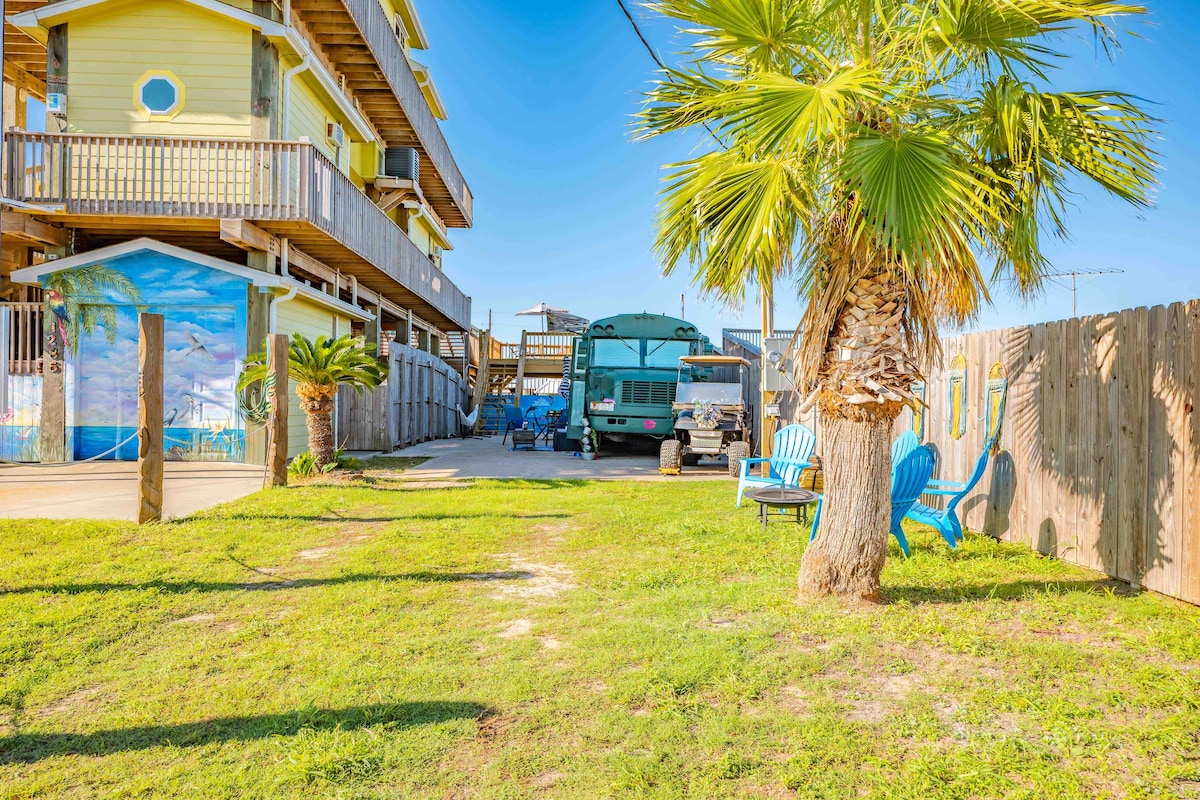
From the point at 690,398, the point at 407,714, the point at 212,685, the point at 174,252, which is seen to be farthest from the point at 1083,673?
the point at 174,252

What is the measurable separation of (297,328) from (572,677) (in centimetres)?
1187

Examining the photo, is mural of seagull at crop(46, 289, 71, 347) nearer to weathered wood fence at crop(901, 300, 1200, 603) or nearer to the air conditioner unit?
the air conditioner unit

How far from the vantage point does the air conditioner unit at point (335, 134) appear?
50.9 ft

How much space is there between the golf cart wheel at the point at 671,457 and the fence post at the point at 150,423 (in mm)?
7650

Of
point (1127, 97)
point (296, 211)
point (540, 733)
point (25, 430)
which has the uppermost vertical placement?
point (296, 211)

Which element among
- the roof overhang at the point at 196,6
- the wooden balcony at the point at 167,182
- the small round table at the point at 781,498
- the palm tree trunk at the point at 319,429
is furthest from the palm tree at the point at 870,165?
the roof overhang at the point at 196,6

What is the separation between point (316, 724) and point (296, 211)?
33.9 ft

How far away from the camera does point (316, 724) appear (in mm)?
2963

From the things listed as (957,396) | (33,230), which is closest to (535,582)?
(957,396)

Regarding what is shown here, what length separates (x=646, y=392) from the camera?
14797mm

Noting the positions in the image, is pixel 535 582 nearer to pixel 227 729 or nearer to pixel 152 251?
pixel 227 729

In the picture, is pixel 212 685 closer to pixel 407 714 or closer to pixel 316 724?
pixel 316 724

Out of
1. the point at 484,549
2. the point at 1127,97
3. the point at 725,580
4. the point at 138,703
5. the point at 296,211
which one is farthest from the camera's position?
the point at 296,211

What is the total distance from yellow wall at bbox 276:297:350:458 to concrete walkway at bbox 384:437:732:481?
96.0 inches
